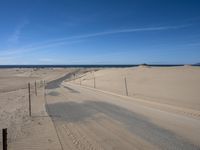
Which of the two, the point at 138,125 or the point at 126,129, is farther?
the point at 138,125

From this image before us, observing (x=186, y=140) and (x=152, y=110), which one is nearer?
(x=186, y=140)

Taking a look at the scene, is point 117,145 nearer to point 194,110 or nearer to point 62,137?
point 62,137

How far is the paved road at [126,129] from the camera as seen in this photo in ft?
28.3

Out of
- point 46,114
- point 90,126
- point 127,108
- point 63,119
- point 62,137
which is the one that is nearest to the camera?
point 62,137

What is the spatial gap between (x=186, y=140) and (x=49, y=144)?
5780mm

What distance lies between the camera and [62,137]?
9.71m

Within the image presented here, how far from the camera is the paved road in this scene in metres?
8.62

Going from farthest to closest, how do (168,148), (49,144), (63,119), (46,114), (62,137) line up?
(46,114) < (63,119) < (62,137) < (49,144) < (168,148)

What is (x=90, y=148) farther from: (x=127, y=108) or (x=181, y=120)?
(x=127, y=108)

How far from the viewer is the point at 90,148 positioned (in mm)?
8367

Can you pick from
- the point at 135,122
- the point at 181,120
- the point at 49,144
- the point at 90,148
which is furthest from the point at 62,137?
the point at 181,120

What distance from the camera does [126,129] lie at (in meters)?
10.7

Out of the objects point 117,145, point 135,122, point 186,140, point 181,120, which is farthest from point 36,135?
point 181,120

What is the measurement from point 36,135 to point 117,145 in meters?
4.06
